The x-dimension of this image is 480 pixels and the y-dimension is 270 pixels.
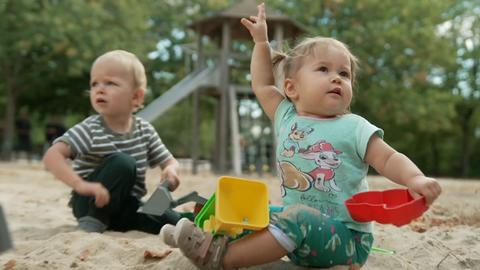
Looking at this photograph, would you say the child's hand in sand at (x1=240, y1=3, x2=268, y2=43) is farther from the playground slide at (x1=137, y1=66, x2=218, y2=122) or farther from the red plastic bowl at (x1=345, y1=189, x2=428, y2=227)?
the playground slide at (x1=137, y1=66, x2=218, y2=122)

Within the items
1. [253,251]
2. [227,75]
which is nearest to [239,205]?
[253,251]

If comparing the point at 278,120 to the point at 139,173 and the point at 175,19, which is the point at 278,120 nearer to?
the point at 139,173

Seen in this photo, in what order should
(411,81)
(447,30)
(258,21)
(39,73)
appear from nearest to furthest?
1. (258,21)
2. (39,73)
3. (411,81)
4. (447,30)

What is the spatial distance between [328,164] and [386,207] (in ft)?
0.87

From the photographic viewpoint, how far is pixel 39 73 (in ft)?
53.1

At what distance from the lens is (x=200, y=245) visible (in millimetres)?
1756

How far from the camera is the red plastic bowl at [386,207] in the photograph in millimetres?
1570

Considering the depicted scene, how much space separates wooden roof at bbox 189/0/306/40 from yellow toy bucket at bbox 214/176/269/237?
28.5 feet

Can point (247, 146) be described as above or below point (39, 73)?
below

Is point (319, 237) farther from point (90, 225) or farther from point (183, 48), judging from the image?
point (183, 48)

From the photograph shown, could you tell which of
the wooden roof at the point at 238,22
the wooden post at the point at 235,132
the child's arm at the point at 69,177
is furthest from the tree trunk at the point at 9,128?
the child's arm at the point at 69,177

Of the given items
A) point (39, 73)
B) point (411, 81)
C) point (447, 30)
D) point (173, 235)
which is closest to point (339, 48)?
point (173, 235)

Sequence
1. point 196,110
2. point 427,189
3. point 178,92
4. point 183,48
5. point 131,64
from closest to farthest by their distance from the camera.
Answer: point 427,189
point 131,64
point 178,92
point 196,110
point 183,48

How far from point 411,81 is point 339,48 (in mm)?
16522
